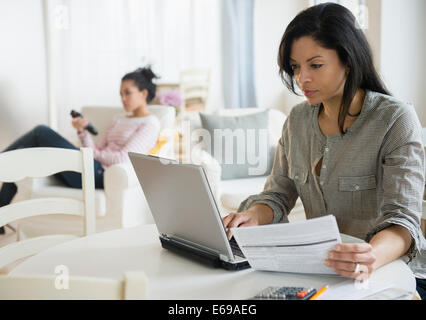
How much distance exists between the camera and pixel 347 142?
1214 millimetres

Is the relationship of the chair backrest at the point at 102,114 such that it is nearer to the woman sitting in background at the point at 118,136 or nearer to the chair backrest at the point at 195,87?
the woman sitting in background at the point at 118,136

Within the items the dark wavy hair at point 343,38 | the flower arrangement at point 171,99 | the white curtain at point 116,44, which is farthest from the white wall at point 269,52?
the dark wavy hair at point 343,38

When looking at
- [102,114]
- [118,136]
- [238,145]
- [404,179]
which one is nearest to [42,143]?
[118,136]

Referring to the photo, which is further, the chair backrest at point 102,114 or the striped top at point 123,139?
the chair backrest at point 102,114

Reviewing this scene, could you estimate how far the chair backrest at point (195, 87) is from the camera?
15.6 ft

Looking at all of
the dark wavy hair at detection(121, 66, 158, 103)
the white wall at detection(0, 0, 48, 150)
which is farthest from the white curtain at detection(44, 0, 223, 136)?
the dark wavy hair at detection(121, 66, 158, 103)

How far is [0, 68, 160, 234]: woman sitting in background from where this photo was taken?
283 centimetres

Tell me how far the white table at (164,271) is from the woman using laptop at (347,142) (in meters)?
0.17

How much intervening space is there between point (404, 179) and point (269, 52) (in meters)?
3.70

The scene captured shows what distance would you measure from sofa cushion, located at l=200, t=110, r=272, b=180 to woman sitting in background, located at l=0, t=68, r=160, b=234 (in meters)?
0.38

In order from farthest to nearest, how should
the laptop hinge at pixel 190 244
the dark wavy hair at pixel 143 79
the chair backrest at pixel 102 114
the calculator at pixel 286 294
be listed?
the chair backrest at pixel 102 114 → the dark wavy hair at pixel 143 79 → the laptop hinge at pixel 190 244 → the calculator at pixel 286 294

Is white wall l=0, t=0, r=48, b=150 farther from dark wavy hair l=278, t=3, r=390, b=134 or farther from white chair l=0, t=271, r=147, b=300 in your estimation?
white chair l=0, t=271, r=147, b=300
